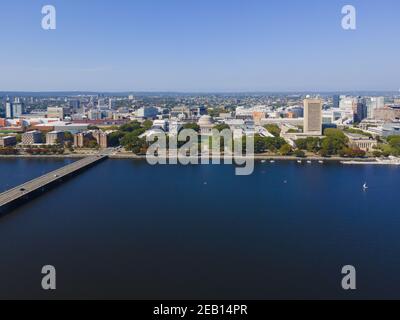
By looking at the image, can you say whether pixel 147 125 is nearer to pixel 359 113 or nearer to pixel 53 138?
pixel 53 138

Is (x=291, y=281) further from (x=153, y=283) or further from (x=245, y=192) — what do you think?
(x=245, y=192)

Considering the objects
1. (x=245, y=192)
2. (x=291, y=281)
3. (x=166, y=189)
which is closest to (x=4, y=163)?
(x=166, y=189)

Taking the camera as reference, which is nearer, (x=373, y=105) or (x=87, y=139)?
(x=87, y=139)

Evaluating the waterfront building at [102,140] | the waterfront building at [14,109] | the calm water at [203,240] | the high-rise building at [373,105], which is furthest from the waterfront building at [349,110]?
the waterfront building at [14,109]

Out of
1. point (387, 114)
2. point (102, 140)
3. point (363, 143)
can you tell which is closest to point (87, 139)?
point (102, 140)

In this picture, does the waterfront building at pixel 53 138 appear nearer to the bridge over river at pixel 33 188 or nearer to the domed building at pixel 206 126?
the bridge over river at pixel 33 188

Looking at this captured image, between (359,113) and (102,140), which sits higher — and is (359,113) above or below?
above
